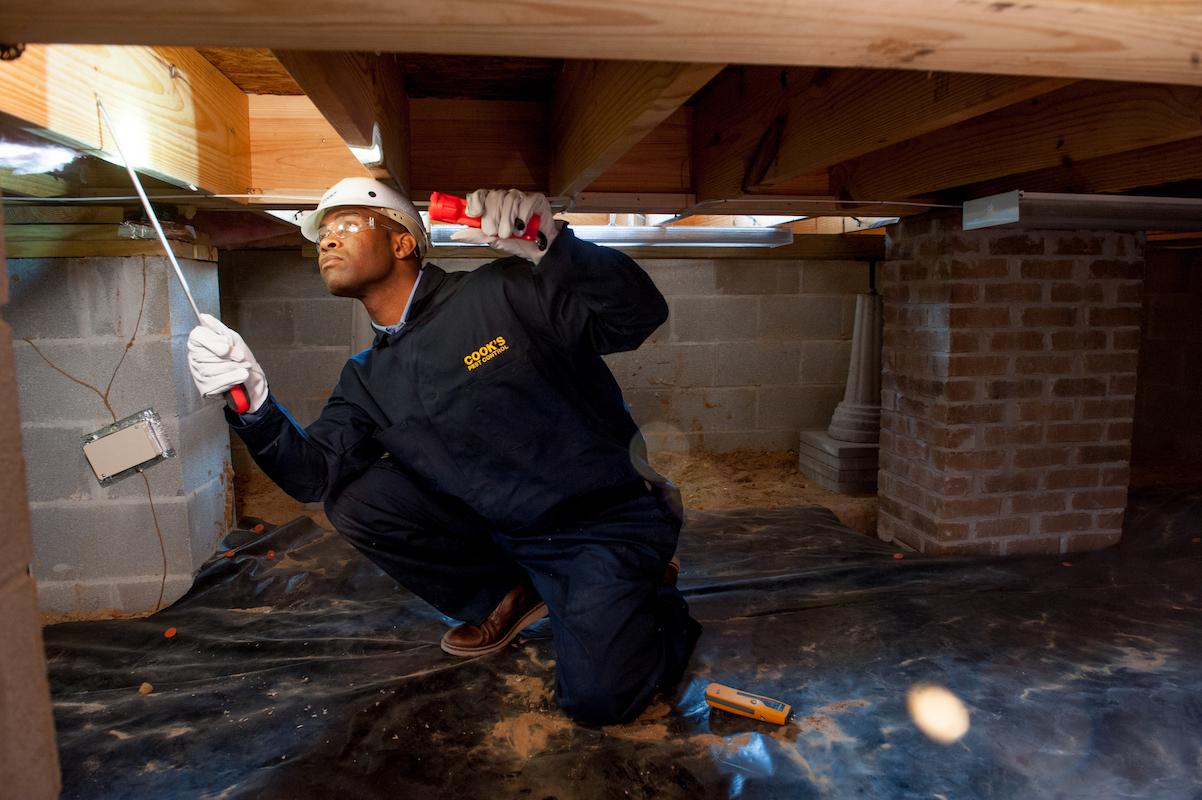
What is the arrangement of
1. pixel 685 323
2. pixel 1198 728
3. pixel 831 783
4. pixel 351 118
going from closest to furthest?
pixel 351 118
pixel 831 783
pixel 1198 728
pixel 685 323

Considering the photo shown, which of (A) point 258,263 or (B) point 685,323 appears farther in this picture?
(B) point 685,323

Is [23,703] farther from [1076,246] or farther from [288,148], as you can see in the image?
[1076,246]

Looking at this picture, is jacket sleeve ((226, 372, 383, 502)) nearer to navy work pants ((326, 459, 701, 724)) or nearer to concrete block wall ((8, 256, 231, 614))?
navy work pants ((326, 459, 701, 724))

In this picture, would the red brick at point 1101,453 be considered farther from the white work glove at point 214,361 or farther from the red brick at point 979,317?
the white work glove at point 214,361

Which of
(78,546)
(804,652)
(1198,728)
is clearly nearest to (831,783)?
(804,652)

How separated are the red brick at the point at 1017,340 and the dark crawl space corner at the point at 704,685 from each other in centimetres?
73

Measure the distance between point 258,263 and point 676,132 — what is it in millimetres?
2166

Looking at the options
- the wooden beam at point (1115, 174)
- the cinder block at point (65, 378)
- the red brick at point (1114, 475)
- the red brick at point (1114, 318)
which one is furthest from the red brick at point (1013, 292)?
the cinder block at point (65, 378)

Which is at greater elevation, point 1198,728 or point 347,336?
point 347,336

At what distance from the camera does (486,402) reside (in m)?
1.91

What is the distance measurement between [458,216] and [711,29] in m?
1.03

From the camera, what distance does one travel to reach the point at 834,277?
13.2 ft

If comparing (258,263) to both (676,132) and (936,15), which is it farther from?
(936,15)

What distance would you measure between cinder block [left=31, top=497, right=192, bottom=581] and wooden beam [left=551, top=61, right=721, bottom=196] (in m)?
1.65
